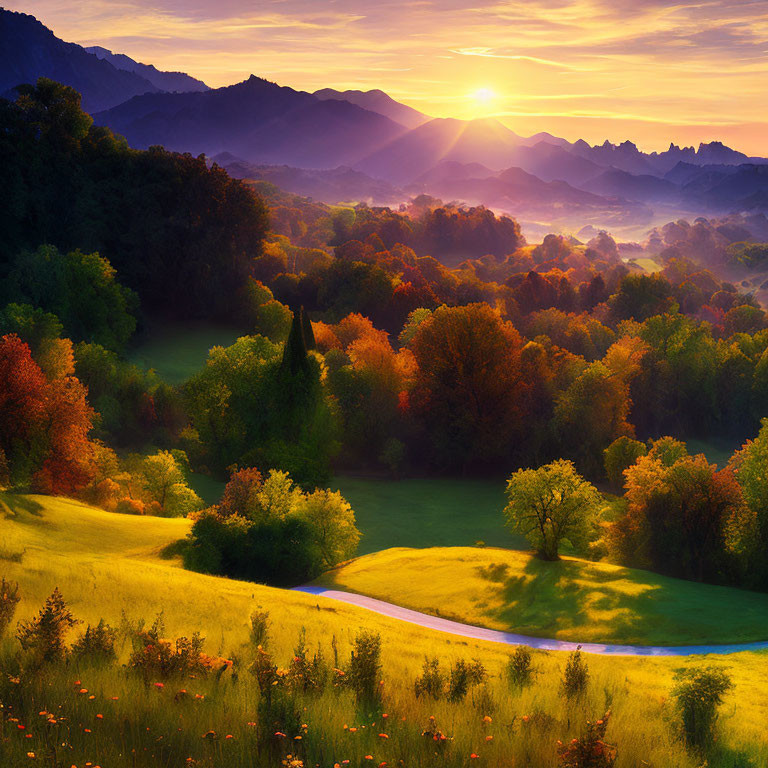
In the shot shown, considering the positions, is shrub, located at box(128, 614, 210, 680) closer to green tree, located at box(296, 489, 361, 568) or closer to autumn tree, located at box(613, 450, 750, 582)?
green tree, located at box(296, 489, 361, 568)

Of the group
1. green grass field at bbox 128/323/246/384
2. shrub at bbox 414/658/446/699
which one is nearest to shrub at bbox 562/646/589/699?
shrub at bbox 414/658/446/699

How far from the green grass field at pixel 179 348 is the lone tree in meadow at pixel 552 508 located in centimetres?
4294

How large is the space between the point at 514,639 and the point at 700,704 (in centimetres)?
2141

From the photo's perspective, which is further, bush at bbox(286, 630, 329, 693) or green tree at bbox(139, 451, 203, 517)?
green tree at bbox(139, 451, 203, 517)

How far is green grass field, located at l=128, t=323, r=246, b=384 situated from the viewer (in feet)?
254

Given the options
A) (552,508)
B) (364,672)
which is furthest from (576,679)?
(552,508)

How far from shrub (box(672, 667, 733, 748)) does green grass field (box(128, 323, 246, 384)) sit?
218ft

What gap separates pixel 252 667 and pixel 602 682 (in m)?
9.41

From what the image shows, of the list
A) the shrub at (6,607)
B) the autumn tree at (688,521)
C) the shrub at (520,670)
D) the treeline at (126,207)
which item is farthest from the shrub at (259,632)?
the treeline at (126,207)

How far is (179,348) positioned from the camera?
84938mm

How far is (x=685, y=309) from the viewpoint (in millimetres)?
139125

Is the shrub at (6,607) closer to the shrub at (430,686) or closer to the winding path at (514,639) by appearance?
the shrub at (430,686)

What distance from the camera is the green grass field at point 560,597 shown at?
3347 cm

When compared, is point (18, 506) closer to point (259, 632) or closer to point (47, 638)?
point (259, 632)
